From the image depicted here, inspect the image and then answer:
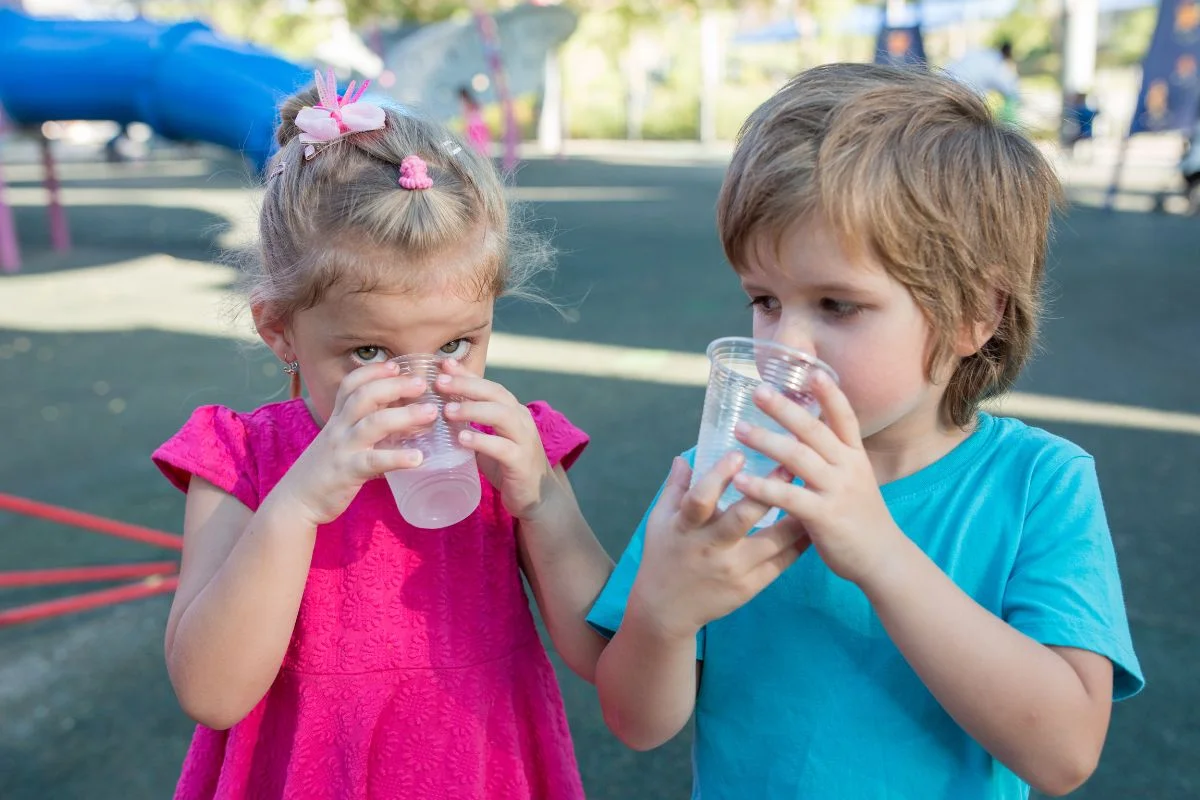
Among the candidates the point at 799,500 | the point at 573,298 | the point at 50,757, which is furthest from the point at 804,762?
the point at 573,298

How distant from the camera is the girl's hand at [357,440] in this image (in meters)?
1.38

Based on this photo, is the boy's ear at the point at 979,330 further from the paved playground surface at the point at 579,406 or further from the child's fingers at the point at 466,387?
the child's fingers at the point at 466,387

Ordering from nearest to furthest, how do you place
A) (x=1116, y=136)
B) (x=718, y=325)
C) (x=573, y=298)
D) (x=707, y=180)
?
(x=718, y=325), (x=573, y=298), (x=707, y=180), (x=1116, y=136)

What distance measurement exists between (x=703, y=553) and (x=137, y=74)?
10491 mm

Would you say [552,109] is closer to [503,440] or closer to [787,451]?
[503,440]

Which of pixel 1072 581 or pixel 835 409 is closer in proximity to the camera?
pixel 835 409

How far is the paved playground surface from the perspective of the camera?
9.53 ft

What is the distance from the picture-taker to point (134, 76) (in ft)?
33.4

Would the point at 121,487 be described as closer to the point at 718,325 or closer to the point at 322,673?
the point at 322,673

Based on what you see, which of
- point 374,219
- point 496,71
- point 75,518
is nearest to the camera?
point 374,219

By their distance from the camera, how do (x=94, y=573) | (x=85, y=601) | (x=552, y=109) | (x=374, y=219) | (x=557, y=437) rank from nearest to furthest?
(x=374, y=219)
(x=557, y=437)
(x=85, y=601)
(x=94, y=573)
(x=552, y=109)

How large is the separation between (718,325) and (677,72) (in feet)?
75.1

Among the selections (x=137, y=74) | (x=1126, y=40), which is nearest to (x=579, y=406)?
(x=137, y=74)

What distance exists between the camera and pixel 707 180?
1841 cm
